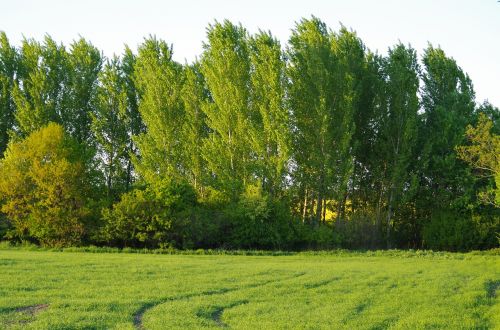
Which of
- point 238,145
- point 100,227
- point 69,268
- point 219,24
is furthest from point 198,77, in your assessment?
point 69,268

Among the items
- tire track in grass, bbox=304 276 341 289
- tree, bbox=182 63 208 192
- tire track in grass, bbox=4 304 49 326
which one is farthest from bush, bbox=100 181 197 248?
tire track in grass, bbox=4 304 49 326

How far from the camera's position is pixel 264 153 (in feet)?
123

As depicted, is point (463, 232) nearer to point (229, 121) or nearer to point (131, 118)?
point (229, 121)

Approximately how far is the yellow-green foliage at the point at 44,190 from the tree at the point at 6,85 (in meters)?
9.77

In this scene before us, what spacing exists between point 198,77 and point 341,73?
1142cm

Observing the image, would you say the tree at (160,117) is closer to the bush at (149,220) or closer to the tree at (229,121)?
the tree at (229,121)

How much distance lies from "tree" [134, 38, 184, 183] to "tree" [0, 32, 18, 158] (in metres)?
11.2

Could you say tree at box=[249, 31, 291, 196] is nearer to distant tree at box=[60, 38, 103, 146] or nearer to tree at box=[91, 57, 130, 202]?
tree at box=[91, 57, 130, 202]

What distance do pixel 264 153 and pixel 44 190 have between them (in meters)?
13.7

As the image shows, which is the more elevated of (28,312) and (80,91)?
(80,91)

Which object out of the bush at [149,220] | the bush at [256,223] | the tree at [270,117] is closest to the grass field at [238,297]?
the bush at [149,220]

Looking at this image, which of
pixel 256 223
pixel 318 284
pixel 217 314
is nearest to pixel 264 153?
pixel 256 223

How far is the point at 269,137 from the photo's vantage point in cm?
3741

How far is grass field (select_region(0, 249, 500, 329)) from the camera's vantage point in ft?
35.4
